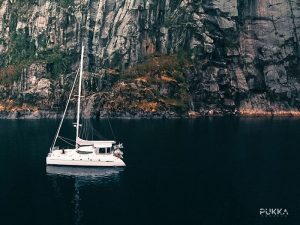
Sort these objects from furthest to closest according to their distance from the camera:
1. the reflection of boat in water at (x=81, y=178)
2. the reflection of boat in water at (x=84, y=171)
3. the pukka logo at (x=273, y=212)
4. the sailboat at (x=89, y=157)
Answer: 1. the sailboat at (x=89, y=157)
2. the reflection of boat in water at (x=84, y=171)
3. the reflection of boat in water at (x=81, y=178)
4. the pukka logo at (x=273, y=212)

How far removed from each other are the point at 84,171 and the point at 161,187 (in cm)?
2883

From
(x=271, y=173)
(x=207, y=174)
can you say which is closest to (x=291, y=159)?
(x=271, y=173)

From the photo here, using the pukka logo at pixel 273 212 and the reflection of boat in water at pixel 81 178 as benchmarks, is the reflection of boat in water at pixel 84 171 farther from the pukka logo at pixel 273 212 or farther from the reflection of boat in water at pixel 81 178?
the pukka logo at pixel 273 212

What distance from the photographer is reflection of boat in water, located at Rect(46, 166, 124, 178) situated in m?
126

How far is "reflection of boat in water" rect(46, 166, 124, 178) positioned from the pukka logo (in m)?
46.6

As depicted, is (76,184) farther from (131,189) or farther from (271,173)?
(271,173)

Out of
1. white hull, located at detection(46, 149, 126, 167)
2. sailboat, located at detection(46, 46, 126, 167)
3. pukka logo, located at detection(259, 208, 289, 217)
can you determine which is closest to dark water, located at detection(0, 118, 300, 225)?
pukka logo, located at detection(259, 208, 289, 217)

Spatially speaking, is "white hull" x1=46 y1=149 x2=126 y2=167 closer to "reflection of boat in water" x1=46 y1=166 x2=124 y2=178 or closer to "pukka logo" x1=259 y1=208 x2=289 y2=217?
"reflection of boat in water" x1=46 y1=166 x2=124 y2=178

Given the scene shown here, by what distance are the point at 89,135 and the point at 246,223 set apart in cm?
11484

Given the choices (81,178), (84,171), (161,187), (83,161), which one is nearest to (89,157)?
(83,161)

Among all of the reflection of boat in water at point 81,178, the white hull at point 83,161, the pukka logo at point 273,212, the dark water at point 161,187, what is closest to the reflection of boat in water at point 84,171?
the reflection of boat in water at point 81,178

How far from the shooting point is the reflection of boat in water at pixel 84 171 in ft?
412

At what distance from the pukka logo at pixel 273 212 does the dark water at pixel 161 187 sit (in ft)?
4.51

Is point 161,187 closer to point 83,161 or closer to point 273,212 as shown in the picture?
point 273,212
